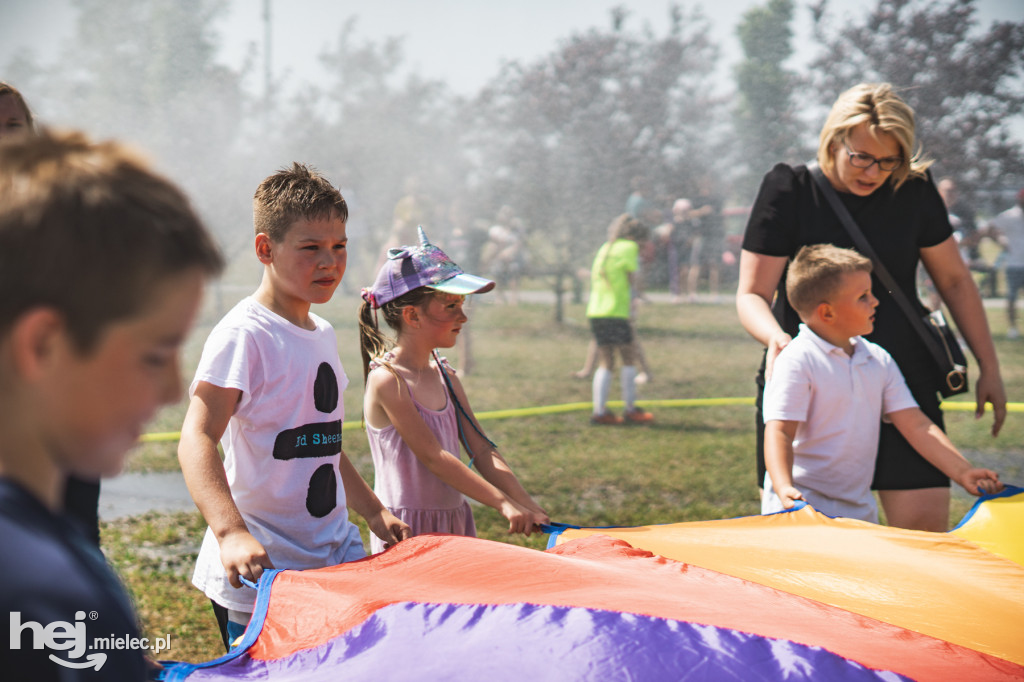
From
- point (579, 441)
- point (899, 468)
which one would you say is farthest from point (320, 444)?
point (579, 441)

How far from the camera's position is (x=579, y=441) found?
7527mm

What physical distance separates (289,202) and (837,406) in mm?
1900

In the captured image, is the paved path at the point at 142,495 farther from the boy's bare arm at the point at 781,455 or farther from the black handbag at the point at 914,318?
the black handbag at the point at 914,318

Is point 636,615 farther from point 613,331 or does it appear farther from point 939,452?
point 613,331

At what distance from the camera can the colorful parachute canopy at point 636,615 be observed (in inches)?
70.7

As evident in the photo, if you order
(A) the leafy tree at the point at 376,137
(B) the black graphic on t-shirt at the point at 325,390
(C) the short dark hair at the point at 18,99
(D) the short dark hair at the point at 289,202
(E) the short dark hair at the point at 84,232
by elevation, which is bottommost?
(B) the black graphic on t-shirt at the point at 325,390

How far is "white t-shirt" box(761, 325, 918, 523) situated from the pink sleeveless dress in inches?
43.0

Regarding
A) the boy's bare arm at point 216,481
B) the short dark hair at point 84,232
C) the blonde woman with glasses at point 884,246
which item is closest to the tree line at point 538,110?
the blonde woman with glasses at point 884,246

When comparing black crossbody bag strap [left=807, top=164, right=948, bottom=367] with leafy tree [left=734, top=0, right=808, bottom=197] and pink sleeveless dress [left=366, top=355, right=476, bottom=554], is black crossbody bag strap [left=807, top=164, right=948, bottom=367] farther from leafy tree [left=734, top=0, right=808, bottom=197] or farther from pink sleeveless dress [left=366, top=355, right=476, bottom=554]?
leafy tree [left=734, top=0, right=808, bottom=197]

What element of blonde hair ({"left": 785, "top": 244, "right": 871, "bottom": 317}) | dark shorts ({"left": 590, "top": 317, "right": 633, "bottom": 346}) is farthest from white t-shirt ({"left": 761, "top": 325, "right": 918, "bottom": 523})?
dark shorts ({"left": 590, "top": 317, "right": 633, "bottom": 346})

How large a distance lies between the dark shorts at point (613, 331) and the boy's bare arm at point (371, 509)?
5884mm

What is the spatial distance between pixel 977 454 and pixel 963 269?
177 inches

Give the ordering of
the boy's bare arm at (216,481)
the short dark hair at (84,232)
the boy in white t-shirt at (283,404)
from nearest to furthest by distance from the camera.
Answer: the short dark hair at (84,232) < the boy's bare arm at (216,481) < the boy in white t-shirt at (283,404)

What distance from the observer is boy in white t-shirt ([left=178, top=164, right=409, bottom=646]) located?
7.42ft
